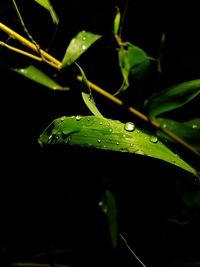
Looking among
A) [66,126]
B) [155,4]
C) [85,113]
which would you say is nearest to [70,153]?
[85,113]

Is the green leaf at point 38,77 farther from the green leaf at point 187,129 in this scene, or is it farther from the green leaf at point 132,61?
the green leaf at point 187,129

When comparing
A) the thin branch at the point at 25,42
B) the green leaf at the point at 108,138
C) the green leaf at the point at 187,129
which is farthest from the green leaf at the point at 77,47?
the green leaf at the point at 187,129

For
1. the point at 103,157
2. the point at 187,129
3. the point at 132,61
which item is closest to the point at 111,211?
the point at 103,157

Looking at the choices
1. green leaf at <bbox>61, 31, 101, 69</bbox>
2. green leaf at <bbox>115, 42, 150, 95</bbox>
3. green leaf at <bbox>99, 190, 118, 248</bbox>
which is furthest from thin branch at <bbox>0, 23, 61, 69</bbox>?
green leaf at <bbox>99, 190, 118, 248</bbox>

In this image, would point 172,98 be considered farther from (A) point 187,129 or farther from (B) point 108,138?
(B) point 108,138

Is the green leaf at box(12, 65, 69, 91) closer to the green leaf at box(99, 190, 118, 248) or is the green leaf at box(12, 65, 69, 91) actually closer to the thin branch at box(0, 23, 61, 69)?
the thin branch at box(0, 23, 61, 69)

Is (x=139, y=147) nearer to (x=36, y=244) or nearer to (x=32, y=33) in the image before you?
(x=32, y=33)
